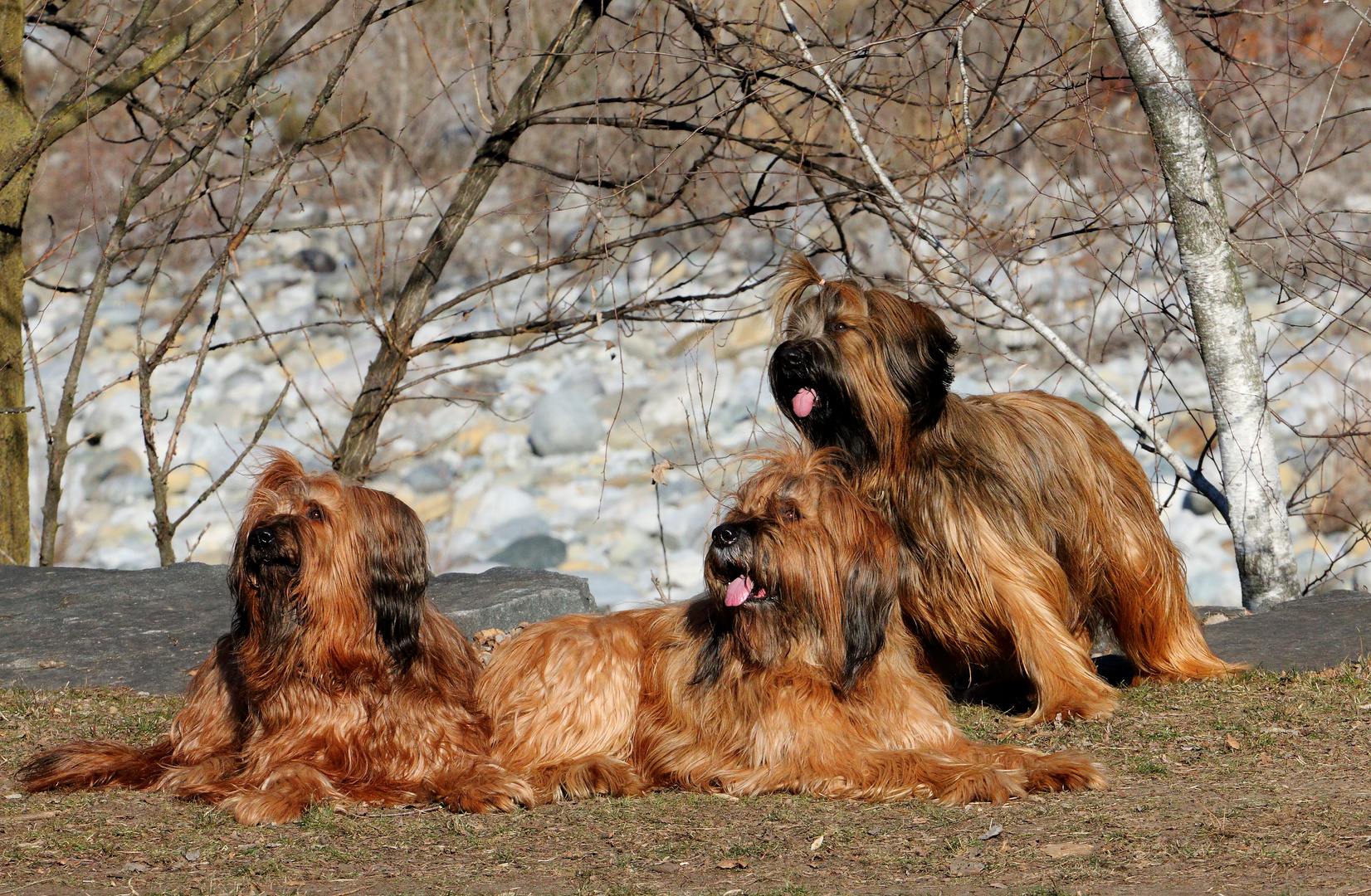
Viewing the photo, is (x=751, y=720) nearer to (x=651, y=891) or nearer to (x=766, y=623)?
(x=766, y=623)

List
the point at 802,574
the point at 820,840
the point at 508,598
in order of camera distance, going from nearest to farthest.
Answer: the point at 820,840, the point at 802,574, the point at 508,598

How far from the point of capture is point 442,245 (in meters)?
8.60

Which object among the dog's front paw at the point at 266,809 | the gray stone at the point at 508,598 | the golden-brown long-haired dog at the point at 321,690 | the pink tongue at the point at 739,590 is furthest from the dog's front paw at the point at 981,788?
the gray stone at the point at 508,598

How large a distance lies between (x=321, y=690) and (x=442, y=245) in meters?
4.28

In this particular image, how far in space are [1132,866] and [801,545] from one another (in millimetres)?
1451

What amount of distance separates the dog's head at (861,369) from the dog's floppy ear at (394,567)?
1.47m

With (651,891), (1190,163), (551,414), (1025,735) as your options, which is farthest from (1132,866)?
(551,414)

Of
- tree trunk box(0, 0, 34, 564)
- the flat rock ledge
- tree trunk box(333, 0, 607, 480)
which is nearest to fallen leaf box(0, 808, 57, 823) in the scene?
the flat rock ledge

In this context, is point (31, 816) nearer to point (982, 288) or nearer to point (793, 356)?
point (793, 356)

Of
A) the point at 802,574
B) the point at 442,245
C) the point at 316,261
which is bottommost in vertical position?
the point at 802,574

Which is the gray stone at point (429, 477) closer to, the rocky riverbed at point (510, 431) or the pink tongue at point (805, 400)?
the rocky riverbed at point (510, 431)

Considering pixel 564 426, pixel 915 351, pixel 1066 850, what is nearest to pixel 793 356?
pixel 915 351

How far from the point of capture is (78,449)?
53.4 ft

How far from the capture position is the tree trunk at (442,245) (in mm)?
8453
